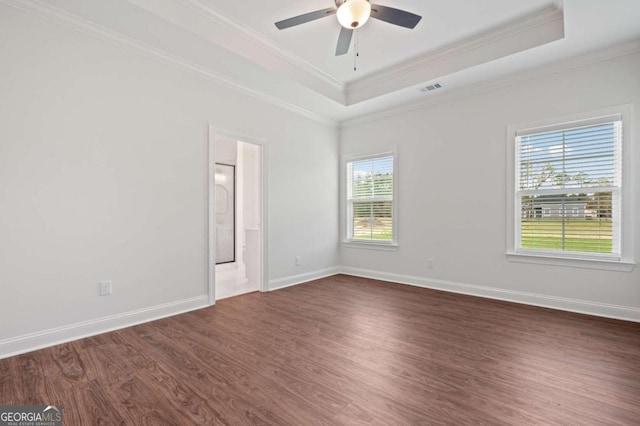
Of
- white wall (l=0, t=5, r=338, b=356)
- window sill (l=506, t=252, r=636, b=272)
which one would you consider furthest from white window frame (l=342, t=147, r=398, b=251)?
white wall (l=0, t=5, r=338, b=356)

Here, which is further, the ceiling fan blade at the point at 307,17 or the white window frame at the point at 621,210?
the white window frame at the point at 621,210

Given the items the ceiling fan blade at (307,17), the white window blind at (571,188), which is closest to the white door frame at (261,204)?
the ceiling fan blade at (307,17)

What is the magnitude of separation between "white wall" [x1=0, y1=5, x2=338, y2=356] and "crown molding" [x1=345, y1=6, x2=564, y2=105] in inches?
75.0

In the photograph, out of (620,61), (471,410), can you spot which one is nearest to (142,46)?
(471,410)

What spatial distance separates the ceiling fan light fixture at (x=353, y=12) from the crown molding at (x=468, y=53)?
176cm

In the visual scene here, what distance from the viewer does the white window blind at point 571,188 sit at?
3.37 metres

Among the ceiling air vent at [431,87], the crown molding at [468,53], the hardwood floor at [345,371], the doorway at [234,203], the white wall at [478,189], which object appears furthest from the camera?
the doorway at [234,203]

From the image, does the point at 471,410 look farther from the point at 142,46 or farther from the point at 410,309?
the point at 142,46

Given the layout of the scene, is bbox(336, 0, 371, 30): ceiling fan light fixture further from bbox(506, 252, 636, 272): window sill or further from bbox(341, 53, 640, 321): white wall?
bbox(506, 252, 636, 272): window sill

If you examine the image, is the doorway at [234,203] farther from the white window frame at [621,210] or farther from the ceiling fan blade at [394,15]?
the white window frame at [621,210]

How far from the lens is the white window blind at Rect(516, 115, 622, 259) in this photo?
3365 millimetres

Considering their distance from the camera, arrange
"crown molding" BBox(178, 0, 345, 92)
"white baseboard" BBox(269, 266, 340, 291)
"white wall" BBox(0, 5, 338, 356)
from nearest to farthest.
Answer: "white wall" BBox(0, 5, 338, 356)
"crown molding" BBox(178, 0, 345, 92)
"white baseboard" BBox(269, 266, 340, 291)

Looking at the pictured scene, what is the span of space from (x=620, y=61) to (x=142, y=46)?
199 inches

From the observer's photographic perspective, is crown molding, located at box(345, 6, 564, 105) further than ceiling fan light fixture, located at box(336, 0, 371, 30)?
A: Yes
